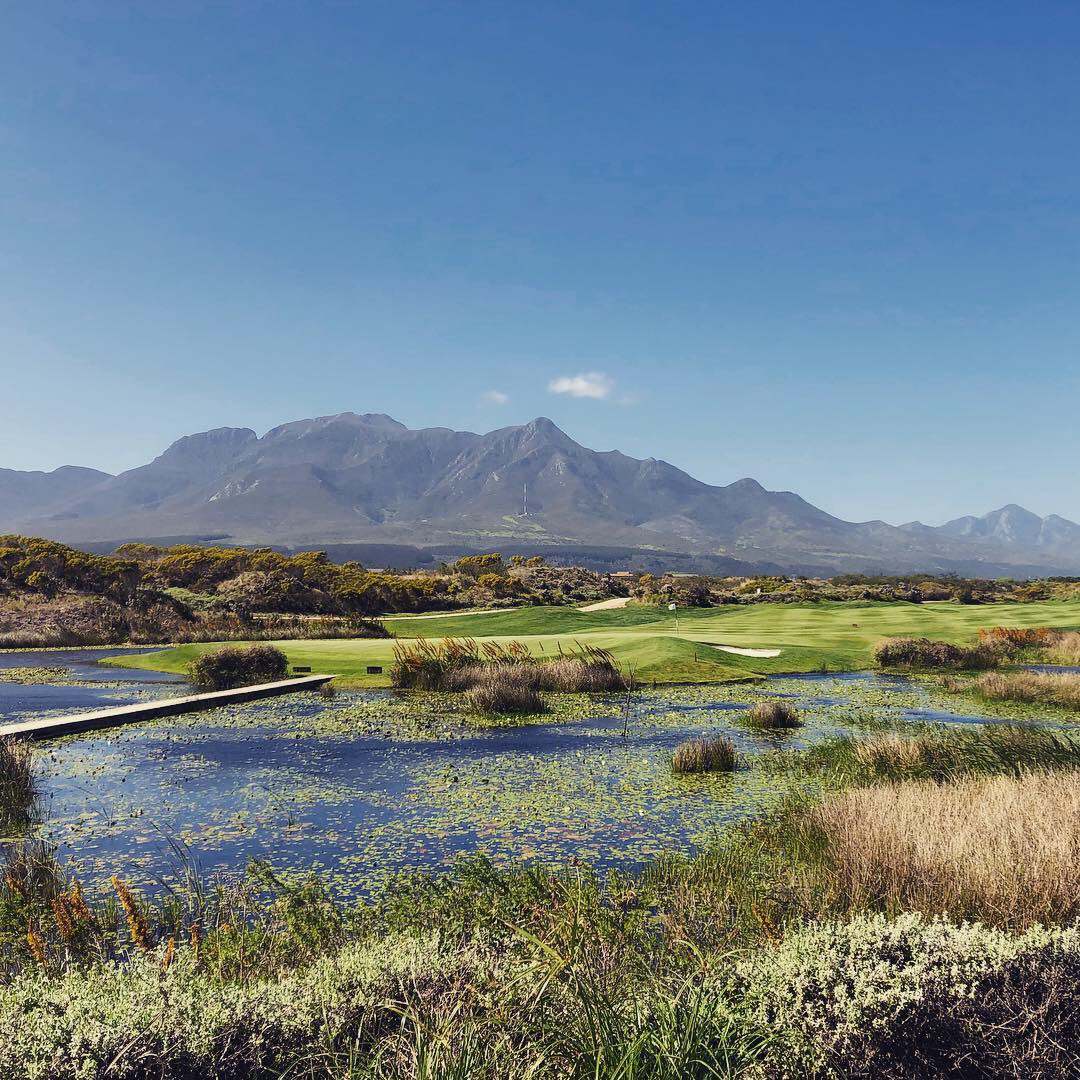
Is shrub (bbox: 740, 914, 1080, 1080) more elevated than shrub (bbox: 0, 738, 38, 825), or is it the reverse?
shrub (bbox: 740, 914, 1080, 1080)

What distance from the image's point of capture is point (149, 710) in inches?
959

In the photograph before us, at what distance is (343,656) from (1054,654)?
3283 cm

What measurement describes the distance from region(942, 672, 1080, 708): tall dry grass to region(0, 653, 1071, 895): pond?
2.31 metres

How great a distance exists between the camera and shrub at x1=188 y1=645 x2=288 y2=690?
31.8m

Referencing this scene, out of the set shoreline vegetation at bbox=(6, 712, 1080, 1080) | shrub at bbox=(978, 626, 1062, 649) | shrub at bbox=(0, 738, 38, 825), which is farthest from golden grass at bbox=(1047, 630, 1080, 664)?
shrub at bbox=(0, 738, 38, 825)

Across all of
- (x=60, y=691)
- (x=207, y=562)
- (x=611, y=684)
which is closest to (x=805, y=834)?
(x=611, y=684)

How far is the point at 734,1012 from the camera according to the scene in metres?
5.71

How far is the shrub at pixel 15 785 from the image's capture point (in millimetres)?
14000

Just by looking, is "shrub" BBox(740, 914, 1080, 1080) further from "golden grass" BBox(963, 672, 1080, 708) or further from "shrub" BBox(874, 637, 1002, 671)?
"shrub" BBox(874, 637, 1002, 671)

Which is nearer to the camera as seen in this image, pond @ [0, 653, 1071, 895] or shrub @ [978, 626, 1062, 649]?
pond @ [0, 653, 1071, 895]

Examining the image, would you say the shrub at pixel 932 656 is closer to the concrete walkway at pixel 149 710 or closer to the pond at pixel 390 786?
the pond at pixel 390 786

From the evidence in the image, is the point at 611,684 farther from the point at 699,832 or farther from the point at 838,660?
the point at 699,832

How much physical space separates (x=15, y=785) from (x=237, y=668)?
703 inches

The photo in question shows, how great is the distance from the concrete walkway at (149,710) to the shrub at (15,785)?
9.15 feet
